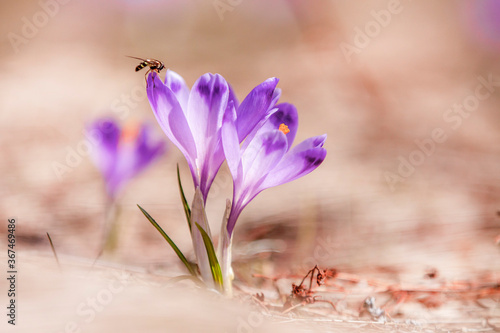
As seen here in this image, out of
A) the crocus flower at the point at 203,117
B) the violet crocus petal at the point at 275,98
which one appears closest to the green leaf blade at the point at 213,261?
the crocus flower at the point at 203,117

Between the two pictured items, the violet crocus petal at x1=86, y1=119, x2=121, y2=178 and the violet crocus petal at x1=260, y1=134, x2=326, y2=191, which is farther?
the violet crocus petal at x1=86, y1=119, x2=121, y2=178

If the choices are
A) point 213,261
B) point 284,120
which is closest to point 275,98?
point 284,120

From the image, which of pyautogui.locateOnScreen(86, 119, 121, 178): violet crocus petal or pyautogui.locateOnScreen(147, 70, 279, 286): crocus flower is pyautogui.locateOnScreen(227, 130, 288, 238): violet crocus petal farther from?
pyautogui.locateOnScreen(86, 119, 121, 178): violet crocus petal

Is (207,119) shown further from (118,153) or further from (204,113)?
(118,153)

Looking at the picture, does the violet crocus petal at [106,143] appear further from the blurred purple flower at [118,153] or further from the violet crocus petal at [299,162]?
the violet crocus petal at [299,162]

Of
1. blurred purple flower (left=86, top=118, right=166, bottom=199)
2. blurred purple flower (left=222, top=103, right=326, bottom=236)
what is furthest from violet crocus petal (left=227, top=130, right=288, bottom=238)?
blurred purple flower (left=86, top=118, right=166, bottom=199)

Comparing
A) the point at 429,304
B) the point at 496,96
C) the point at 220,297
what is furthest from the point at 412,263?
the point at 496,96
